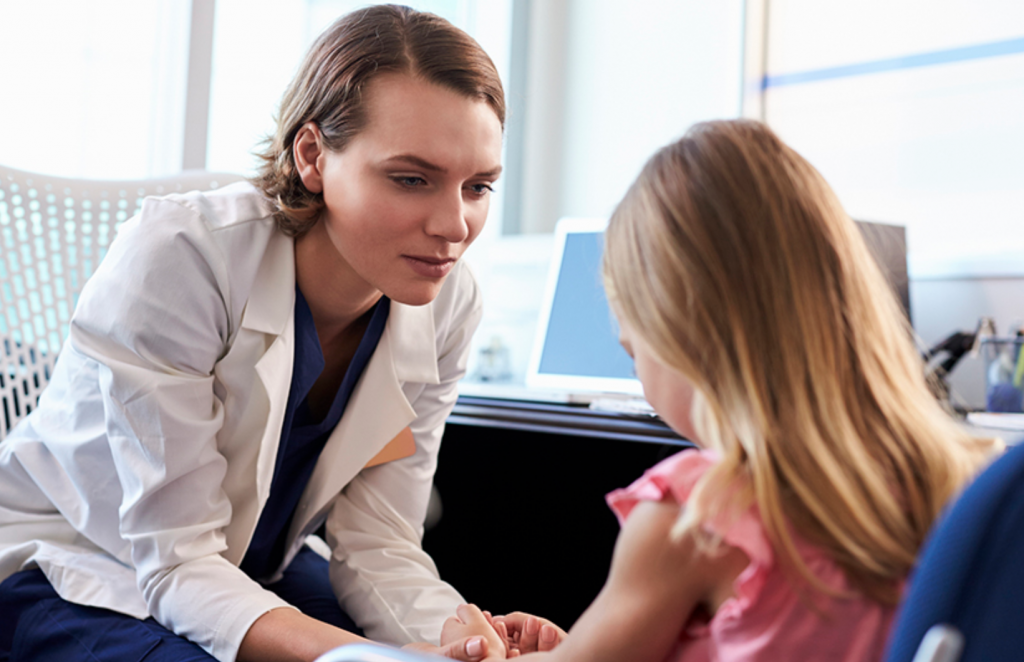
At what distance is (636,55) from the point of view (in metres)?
2.23

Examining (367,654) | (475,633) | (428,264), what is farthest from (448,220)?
(367,654)

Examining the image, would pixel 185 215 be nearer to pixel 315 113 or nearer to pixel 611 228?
pixel 315 113

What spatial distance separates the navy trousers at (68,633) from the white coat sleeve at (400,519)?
0.27 m

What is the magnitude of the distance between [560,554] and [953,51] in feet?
4.07

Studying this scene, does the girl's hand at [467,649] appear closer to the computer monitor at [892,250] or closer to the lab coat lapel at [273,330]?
the lab coat lapel at [273,330]

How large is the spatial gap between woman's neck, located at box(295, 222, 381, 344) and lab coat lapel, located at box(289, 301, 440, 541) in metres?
0.08

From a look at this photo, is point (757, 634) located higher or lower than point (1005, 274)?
lower

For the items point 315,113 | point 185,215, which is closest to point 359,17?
point 315,113

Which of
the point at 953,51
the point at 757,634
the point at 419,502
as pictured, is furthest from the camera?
the point at 953,51

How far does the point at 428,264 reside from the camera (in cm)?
103

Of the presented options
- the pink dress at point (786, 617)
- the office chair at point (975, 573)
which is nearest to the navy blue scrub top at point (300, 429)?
the pink dress at point (786, 617)

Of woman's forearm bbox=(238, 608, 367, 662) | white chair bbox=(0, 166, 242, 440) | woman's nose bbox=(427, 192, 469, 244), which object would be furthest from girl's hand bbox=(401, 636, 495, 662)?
white chair bbox=(0, 166, 242, 440)

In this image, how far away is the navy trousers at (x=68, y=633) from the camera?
943mm

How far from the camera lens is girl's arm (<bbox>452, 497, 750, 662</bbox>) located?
23.1 inches
